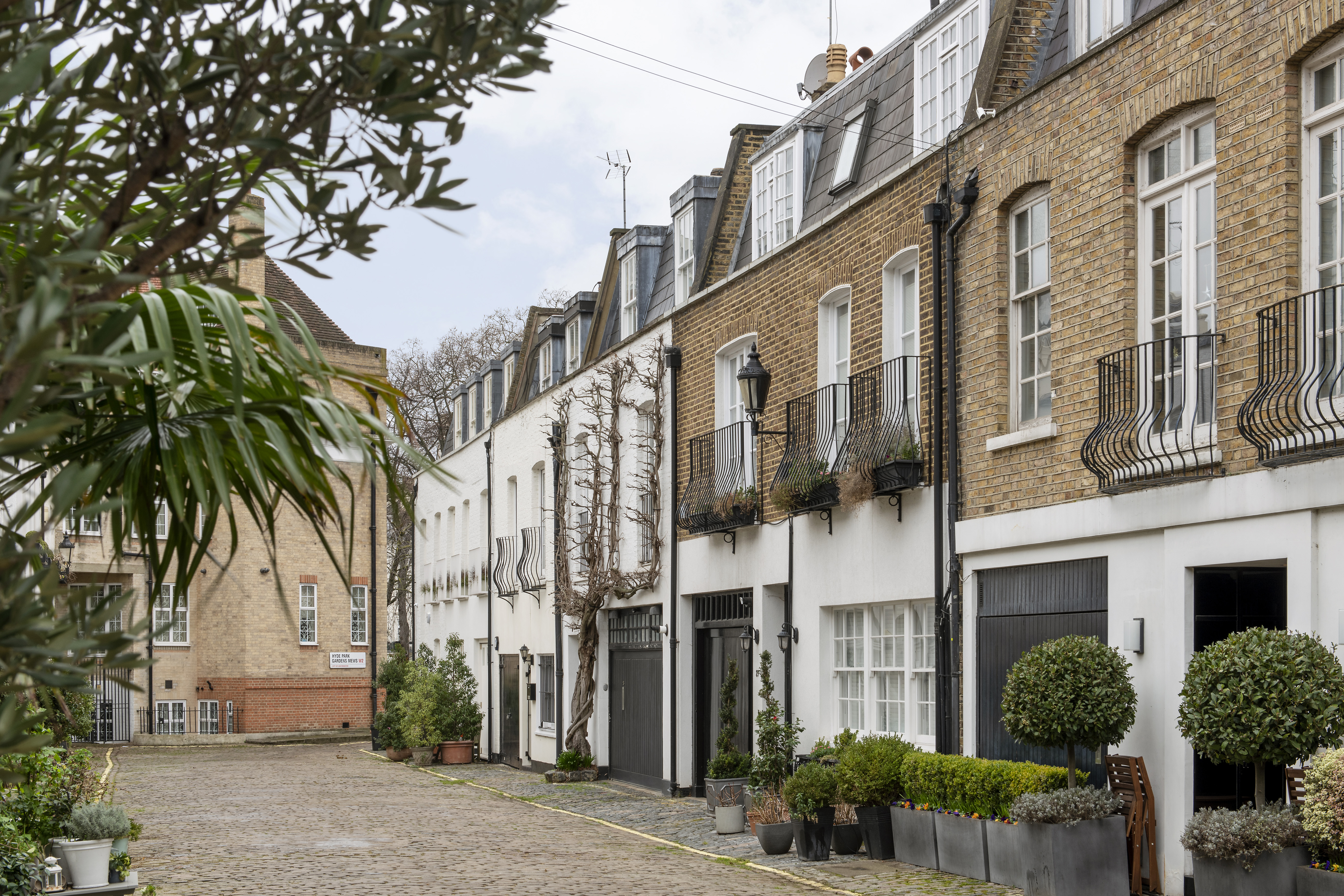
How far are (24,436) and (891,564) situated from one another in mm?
11650

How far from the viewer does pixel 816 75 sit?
1891 cm

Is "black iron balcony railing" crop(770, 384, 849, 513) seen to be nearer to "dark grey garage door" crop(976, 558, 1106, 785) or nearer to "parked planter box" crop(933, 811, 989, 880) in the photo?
"dark grey garage door" crop(976, 558, 1106, 785)

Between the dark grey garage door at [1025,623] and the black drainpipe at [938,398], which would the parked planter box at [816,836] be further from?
the dark grey garage door at [1025,623]

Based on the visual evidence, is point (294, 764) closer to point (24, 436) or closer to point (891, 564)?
point (891, 564)

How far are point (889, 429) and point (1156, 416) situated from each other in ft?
12.0

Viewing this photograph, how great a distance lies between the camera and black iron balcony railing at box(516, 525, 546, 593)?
24859 mm

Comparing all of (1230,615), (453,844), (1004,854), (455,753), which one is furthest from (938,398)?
(455,753)

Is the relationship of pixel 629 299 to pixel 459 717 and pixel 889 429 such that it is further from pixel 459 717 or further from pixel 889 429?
pixel 459 717

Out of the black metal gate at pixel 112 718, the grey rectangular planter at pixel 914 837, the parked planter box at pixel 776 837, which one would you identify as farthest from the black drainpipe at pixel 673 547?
the black metal gate at pixel 112 718

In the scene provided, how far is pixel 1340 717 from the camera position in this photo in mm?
7918

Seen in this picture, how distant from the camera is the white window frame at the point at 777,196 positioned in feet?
54.2

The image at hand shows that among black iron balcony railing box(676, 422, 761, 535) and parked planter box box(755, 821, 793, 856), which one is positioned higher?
black iron balcony railing box(676, 422, 761, 535)

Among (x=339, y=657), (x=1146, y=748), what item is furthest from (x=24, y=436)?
(x=339, y=657)

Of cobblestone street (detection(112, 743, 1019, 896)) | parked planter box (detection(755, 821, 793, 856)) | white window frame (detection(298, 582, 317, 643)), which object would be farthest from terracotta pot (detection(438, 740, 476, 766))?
parked planter box (detection(755, 821, 793, 856))
